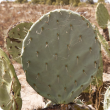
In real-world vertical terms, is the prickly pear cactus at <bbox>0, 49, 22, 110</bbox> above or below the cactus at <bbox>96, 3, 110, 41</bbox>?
below

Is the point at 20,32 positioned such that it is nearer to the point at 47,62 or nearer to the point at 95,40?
the point at 47,62

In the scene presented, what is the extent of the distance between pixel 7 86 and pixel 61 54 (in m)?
0.49

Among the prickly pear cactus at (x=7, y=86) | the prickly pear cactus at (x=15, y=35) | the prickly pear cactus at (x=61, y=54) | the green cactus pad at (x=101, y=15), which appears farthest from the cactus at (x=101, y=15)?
the prickly pear cactus at (x=7, y=86)

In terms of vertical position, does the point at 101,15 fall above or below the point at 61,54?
above

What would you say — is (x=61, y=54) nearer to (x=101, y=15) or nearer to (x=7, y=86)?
(x=7, y=86)

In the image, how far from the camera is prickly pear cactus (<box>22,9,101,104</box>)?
3.94ft

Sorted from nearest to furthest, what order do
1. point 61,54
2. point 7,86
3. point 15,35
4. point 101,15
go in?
point 7,86 < point 61,54 < point 15,35 < point 101,15

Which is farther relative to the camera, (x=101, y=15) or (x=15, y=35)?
(x=101, y=15)

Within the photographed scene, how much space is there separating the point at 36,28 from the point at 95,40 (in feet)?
1.57

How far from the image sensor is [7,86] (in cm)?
102

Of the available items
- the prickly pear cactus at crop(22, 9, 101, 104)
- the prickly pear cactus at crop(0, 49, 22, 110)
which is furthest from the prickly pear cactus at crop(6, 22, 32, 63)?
the prickly pear cactus at crop(0, 49, 22, 110)

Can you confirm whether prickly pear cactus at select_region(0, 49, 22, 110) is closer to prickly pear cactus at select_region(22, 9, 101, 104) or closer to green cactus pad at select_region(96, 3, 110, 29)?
prickly pear cactus at select_region(22, 9, 101, 104)

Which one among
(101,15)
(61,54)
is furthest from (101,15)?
(61,54)

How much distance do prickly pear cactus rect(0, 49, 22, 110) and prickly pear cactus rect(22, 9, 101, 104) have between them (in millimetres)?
242
